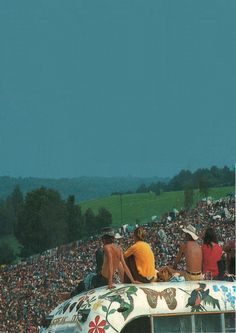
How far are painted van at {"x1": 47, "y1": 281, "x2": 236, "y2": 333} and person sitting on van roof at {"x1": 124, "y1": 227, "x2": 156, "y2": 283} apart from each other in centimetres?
85

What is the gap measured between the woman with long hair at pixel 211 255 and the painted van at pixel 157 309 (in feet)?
4.38

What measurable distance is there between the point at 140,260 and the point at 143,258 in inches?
3.6

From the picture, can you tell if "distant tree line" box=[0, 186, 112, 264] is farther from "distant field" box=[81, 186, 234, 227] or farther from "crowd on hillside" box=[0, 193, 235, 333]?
"crowd on hillside" box=[0, 193, 235, 333]

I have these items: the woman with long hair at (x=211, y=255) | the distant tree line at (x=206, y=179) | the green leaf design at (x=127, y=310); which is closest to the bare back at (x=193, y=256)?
the woman with long hair at (x=211, y=255)

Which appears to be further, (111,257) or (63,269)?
(63,269)

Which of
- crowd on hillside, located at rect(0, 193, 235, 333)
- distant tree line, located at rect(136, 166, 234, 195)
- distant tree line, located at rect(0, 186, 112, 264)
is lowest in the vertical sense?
crowd on hillside, located at rect(0, 193, 235, 333)

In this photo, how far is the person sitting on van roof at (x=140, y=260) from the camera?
2033cm

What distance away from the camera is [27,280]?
350 ft

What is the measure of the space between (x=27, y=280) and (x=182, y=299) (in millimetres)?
87969

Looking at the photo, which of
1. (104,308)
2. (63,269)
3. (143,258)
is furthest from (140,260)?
(63,269)

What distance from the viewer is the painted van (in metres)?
19.0

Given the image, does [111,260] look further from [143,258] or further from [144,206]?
[144,206]

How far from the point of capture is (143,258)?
20828 mm

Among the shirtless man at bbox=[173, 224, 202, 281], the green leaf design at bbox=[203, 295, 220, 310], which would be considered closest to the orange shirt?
the shirtless man at bbox=[173, 224, 202, 281]
